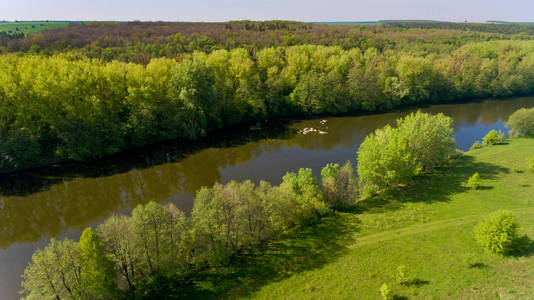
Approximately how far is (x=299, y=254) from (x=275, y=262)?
246cm

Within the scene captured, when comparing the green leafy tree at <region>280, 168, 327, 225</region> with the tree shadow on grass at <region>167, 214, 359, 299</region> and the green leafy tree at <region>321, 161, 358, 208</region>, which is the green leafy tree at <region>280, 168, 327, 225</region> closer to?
the tree shadow on grass at <region>167, 214, 359, 299</region>

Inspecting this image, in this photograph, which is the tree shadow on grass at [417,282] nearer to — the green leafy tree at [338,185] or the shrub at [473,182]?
the green leafy tree at [338,185]

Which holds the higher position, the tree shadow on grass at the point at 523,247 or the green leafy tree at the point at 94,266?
the green leafy tree at the point at 94,266

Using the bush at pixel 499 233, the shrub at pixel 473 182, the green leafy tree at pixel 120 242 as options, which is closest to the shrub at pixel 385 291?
the bush at pixel 499 233

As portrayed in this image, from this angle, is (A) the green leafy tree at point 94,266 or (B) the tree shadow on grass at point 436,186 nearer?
(A) the green leafy tree at point 94,266

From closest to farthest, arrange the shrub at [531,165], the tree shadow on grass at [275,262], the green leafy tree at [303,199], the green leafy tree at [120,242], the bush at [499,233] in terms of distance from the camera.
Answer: the green leafy tree at [120,242] → the tree shadow on grass at [275,262] → the bush at [499,233] → the green leafy tree at [303,199] → the shrub at [531,165]

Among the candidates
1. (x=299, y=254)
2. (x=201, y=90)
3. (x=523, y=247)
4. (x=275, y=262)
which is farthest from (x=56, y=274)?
(x=201, y=90)

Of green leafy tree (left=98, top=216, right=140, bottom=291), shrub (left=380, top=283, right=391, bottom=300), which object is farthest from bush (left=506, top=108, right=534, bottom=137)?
green leafy tree (left=98, top=216, right=140, bottom=291)

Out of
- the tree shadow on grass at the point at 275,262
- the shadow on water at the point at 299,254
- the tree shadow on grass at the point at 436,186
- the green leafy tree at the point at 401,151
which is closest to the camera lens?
the tree shadow on grass at the point at 275,262

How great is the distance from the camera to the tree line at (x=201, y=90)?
44375 millimetres

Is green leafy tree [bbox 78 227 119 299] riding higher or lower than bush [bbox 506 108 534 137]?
lower

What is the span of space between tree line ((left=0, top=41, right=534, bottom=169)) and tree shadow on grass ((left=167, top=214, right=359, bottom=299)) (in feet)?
109

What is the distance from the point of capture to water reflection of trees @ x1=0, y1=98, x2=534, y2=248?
3419 cm

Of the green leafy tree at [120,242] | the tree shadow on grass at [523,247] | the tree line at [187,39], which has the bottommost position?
the tree shadow on grass at [523,247]
